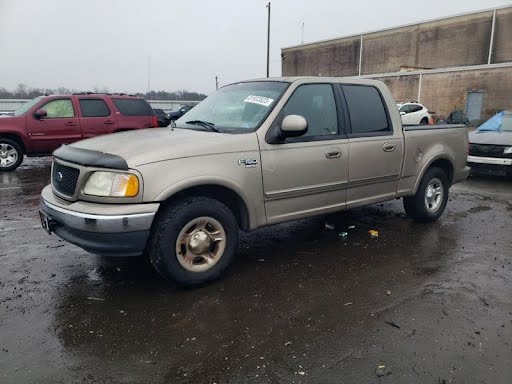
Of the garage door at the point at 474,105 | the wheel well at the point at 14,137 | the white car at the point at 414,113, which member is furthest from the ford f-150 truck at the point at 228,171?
the garage door at the point at 474,105

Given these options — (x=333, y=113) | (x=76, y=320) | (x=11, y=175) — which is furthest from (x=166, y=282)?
(x=11, y=175)

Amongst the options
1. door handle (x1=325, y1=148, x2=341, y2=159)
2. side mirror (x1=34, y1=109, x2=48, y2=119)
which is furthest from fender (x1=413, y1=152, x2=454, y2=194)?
side mirror (x1=34, y1=109, x2=48, y2=119)

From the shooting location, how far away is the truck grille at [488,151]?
903cm

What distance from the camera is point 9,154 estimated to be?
34.0ft

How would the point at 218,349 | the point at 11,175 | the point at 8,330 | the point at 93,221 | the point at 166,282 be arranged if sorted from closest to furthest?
the point at 218,349, the point at 8,330, the point at 93,221, the point at 166,282, the point at 11,175

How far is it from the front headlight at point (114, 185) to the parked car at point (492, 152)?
8299 mm

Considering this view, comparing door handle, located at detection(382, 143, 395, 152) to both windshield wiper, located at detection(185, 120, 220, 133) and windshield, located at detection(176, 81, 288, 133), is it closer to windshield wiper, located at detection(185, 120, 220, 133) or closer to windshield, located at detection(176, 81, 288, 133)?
windshield, located at detection(176, 81, 288, 133)

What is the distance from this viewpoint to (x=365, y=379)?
8.44 ft

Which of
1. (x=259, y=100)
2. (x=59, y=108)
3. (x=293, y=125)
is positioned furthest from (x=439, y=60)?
(x=293, y=125)

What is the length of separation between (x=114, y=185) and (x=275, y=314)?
1.61 m

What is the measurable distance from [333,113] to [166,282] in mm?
2497

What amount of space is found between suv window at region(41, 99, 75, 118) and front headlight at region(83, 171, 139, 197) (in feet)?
27.2

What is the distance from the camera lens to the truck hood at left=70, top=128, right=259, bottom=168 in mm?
3508

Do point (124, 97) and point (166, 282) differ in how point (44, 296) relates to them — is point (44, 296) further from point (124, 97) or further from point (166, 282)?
point (124, 97)
